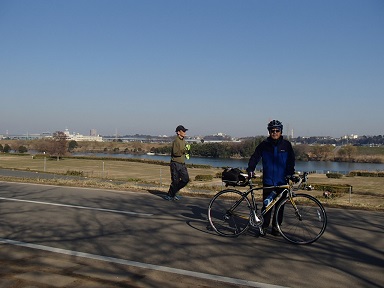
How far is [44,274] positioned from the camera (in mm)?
4316

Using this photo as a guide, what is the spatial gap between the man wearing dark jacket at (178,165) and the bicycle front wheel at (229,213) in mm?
3458

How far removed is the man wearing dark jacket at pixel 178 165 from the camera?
408 inches

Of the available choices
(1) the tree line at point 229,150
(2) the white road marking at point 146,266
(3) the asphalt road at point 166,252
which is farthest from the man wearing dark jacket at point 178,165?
(1) the tree line at point 229,150

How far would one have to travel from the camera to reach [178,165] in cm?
1053

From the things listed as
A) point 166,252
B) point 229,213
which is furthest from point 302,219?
point 166,252

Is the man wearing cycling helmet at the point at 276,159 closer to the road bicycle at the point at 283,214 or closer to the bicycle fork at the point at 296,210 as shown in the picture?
the road bicycle at the point at 283,214

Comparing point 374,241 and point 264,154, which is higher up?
point 264,154

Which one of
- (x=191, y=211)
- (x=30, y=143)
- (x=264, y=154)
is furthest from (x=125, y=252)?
(x=30, y=143)

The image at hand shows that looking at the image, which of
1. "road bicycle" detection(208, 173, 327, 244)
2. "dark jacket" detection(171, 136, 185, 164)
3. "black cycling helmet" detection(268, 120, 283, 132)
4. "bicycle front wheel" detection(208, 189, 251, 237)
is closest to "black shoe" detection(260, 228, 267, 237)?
"road bicycle" detection(208, 173, 327, 244)

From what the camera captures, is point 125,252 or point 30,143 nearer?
point 125,252

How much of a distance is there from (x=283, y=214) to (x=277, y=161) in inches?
34.2

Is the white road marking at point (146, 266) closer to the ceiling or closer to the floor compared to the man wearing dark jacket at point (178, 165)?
closer to the floor

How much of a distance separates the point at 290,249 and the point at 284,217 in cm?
122

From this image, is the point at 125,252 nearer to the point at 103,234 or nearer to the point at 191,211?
the point at 103,234
